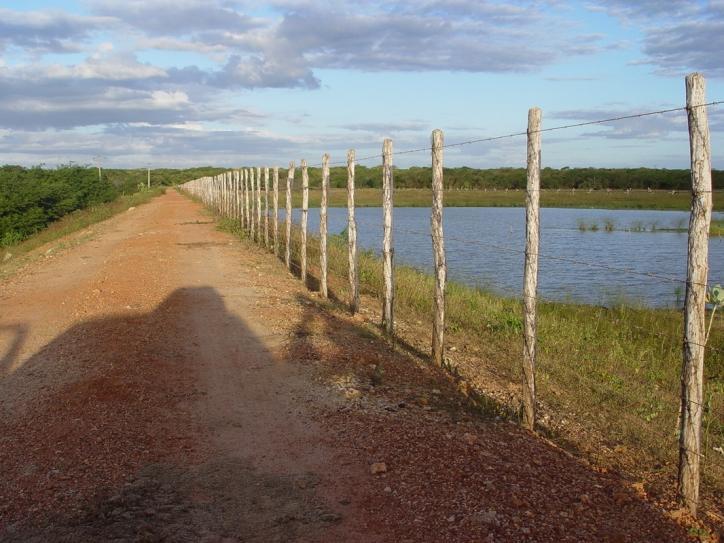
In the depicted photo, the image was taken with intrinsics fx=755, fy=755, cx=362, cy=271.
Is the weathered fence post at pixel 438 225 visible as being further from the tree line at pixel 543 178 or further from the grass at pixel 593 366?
the tree line at pixel 543 178

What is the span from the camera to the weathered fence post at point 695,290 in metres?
4.62

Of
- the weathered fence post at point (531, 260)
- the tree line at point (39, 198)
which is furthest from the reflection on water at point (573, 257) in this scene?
the tree line at point (39, 198)

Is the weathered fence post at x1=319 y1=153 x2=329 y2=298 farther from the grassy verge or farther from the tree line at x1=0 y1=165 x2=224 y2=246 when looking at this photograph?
the tree line at x1=0 y1=165 x2=224 y2=246

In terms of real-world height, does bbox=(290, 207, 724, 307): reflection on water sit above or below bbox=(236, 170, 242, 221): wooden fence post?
below

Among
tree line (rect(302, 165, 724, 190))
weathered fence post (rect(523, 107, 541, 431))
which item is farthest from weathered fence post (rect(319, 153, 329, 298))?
tree line (rect(302, 165, 724, 190))

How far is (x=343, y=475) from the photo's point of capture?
17.2 feet

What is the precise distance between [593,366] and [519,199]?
6344cm

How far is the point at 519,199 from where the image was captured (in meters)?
71.5

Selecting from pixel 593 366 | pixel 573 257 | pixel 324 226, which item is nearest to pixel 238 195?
pixel 573 257

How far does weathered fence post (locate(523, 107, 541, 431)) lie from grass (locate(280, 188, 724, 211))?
51.0m

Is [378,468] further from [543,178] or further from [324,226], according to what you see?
[543,178]

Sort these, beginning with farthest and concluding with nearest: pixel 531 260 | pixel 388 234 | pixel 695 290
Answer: pixel 388 234, pixel 531 260, pixel 695 290

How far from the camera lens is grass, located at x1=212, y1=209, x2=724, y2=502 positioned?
6.73 m

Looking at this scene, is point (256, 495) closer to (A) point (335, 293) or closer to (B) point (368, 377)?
(B) point (368, 377)
